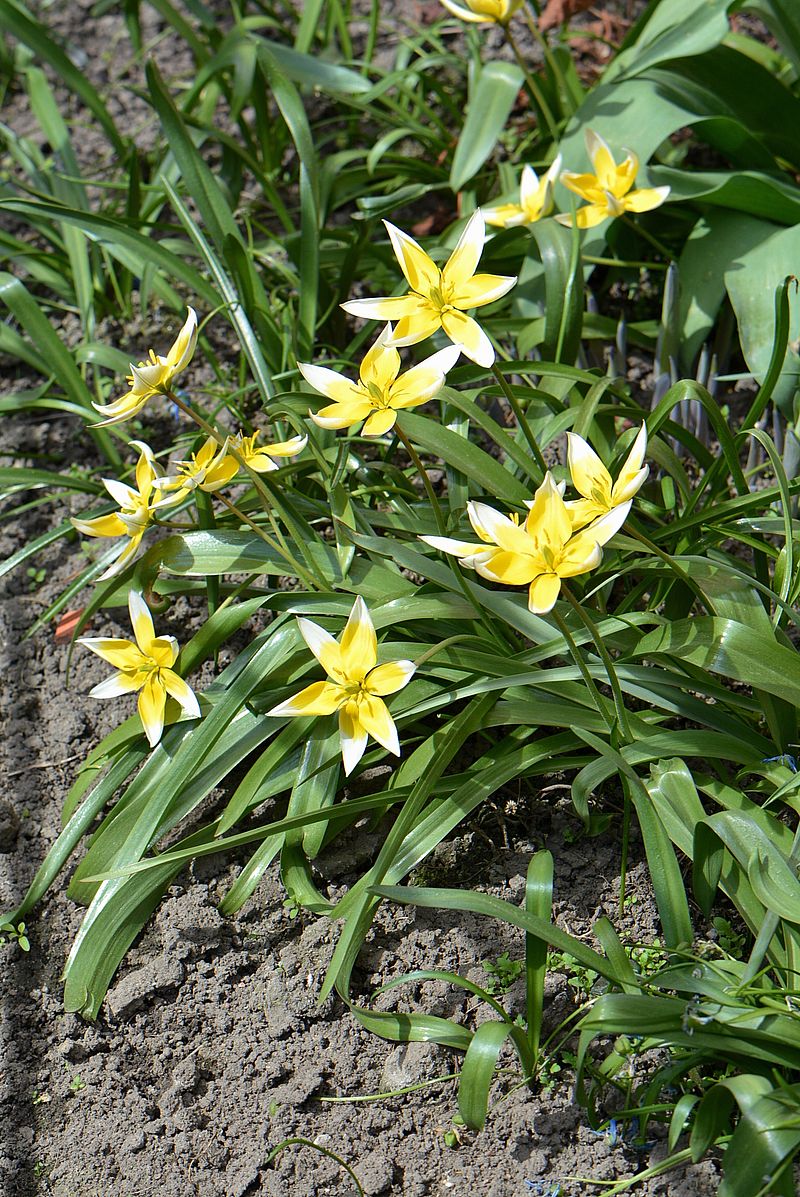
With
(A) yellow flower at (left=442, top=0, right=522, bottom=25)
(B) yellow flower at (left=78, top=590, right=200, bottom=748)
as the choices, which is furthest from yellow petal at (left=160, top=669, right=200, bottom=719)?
(A) yellow flower at (left=442, top=0, right=522, bottom=25)

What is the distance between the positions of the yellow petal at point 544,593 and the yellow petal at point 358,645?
207mm

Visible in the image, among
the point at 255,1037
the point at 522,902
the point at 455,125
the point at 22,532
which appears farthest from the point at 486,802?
the point at 455,125

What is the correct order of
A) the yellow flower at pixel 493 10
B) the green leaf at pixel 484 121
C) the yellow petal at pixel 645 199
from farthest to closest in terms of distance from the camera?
the green leaf at pixel 484 121
the yellow flower at pixel 493 10
the yellow petal at pixel 645 199

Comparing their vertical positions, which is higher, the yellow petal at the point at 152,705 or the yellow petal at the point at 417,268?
the yellow petal at the point at 417,268

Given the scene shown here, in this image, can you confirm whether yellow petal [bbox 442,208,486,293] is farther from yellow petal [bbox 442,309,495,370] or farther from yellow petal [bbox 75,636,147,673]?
yellow petal [bbox 75,636,147,673]

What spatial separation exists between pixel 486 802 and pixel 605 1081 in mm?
470

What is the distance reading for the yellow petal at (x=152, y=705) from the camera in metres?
1.52

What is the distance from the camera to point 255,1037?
156 cm

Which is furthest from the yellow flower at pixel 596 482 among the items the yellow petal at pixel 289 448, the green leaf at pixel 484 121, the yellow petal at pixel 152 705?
the green leaf at pixel 484 121

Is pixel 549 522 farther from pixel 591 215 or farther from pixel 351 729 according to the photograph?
pixel 591 215

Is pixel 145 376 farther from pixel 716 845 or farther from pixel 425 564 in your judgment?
pixel 716 845

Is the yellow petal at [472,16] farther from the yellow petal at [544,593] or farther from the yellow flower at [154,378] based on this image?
the yellow petal at [544,593]

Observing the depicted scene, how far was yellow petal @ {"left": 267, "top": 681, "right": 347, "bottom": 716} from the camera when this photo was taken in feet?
4.28

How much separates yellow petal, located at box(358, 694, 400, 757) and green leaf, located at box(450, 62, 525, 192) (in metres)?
1.50
